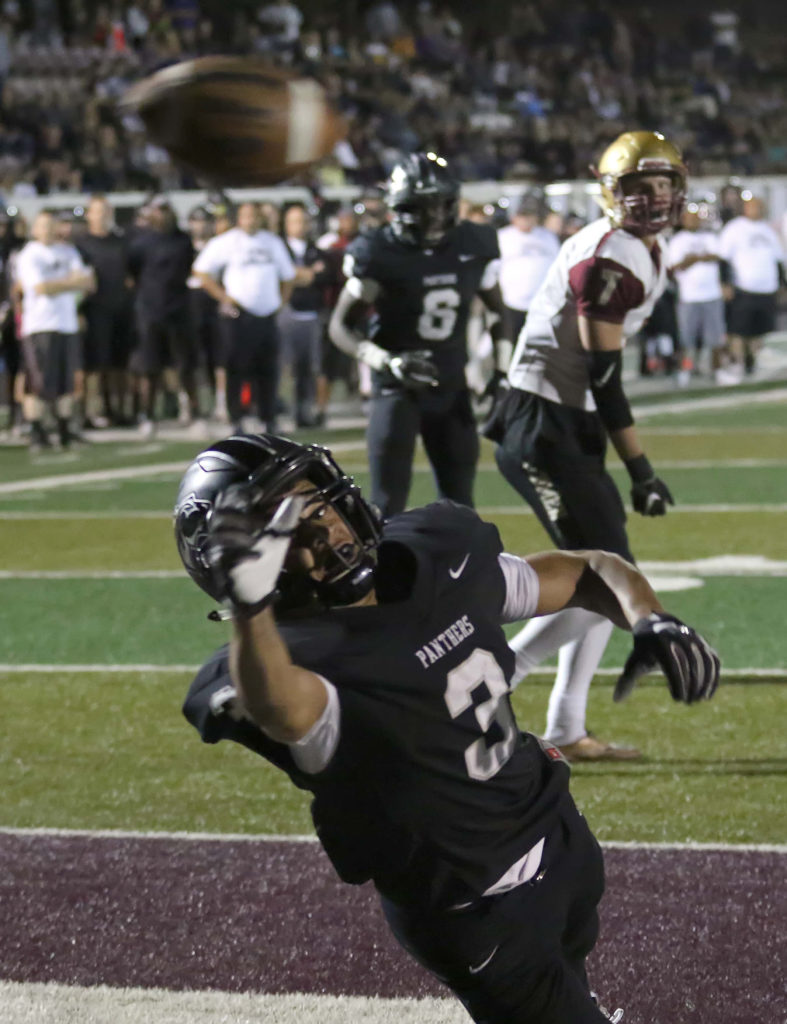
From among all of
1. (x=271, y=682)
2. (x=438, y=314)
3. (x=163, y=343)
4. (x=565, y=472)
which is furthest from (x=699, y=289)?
(x=271, y=682)

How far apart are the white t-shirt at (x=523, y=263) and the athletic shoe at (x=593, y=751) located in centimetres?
965

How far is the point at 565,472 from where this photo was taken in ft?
17.0

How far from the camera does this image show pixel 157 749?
5246mm

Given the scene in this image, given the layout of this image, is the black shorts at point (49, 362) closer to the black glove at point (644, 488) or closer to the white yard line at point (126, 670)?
the white yard line at point (126, 670)

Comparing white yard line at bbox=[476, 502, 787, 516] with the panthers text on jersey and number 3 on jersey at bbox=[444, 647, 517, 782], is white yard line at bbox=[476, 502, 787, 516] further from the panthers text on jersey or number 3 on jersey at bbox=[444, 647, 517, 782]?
number 3 on jersey at bbox=[444, 647, 517, 782]

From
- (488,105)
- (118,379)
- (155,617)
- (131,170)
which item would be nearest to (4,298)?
(118,379)

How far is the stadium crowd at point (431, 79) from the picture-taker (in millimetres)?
20859

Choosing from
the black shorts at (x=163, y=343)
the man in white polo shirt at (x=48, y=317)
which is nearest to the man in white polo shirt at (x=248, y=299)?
the black shorts at (x=163, y=343)

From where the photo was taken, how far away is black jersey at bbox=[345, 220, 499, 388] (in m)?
6.71

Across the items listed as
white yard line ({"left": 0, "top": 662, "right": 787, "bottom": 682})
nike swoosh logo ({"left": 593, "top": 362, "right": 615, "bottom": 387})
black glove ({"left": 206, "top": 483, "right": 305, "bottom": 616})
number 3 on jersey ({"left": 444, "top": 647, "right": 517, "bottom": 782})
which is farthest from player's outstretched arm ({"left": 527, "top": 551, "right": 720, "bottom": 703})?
white yard line ({"left": 0, "top": 662, "right": 787, "bottom": 682})

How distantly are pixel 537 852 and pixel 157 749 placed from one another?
2811 millimetres

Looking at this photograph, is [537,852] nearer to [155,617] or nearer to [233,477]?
[233,477]

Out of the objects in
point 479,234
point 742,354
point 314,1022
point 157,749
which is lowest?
point 742,354

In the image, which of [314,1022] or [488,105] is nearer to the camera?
[314,1022]
